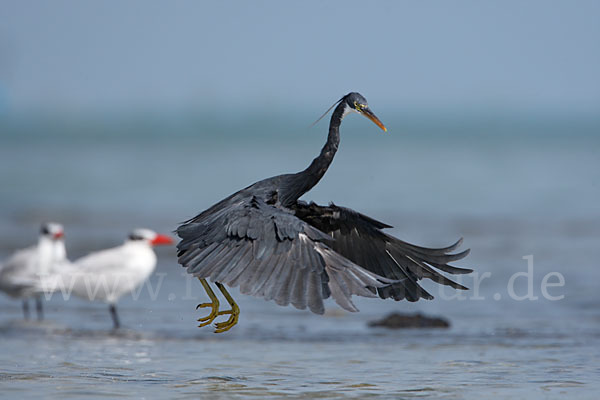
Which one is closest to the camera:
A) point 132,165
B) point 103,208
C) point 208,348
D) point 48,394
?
point 48,394

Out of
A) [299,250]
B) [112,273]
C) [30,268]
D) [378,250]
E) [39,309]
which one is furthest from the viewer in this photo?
[30,268]

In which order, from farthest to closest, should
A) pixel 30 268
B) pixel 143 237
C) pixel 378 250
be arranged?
pixel 143 237 < pixel 30 268 < pixel 378 250

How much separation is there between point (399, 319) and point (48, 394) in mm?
3819

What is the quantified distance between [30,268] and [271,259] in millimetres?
5148

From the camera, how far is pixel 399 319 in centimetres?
891

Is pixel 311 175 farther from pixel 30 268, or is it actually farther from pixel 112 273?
pixel 30 268

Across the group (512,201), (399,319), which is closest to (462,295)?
(399,319)

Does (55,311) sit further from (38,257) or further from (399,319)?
(399,319)

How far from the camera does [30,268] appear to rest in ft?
33.6

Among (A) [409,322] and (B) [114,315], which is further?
(B) [114,315]

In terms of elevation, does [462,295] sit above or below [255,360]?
above

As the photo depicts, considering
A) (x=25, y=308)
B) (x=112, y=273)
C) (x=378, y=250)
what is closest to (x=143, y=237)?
(x=112, y=273)

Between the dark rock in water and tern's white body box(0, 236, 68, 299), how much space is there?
11.5 ft

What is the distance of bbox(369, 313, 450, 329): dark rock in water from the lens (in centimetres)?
884
